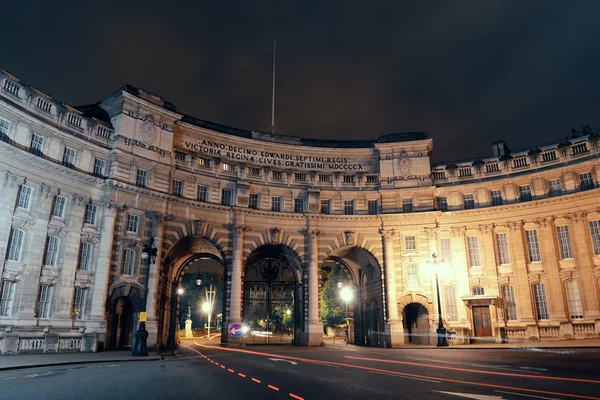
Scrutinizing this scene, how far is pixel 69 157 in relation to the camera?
32.8 meters

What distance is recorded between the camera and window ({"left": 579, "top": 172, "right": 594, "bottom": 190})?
37875mm

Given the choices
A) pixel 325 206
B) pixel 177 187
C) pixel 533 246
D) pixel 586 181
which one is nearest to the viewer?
pixel 586 181

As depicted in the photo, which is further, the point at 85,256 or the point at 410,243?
the point at 410,243

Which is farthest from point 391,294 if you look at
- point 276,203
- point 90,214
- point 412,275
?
point 90,214

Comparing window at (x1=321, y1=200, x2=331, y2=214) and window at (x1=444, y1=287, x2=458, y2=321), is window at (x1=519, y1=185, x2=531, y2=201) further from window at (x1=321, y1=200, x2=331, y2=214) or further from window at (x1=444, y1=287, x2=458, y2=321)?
window at (x1=321, y1=200, x2=331, y2=214)

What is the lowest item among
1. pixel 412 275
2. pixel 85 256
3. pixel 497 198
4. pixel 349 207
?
pixel 412 275

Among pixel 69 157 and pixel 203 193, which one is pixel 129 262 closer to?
pixel 69 157

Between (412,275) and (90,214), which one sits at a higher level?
(90,214)

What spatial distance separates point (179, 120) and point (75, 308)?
18.9 meters

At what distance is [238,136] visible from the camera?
44.6 m

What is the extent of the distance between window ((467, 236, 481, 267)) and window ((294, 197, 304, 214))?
16643 millimetres

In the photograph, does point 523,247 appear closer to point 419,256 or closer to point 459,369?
point 419,256

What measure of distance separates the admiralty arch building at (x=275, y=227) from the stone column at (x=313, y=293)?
13 cm

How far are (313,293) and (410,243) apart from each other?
10.9 metres
